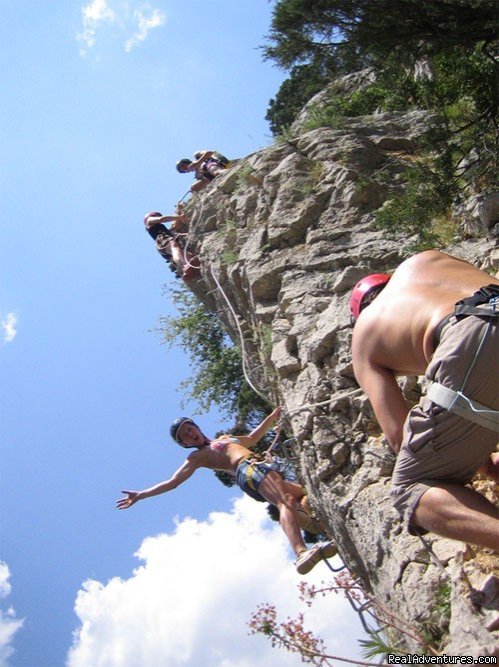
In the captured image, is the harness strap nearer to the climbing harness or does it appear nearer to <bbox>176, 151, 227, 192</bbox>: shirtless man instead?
the climbing harness

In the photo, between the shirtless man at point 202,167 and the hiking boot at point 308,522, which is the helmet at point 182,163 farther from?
the hiking boot at point 308,522

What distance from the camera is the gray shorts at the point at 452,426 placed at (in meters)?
Answer: 2.64

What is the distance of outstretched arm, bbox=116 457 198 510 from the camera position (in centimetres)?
648

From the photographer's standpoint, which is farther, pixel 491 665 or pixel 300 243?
Result: pixel 300 243

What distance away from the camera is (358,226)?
23.5ft

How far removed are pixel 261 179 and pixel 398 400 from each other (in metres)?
6.47

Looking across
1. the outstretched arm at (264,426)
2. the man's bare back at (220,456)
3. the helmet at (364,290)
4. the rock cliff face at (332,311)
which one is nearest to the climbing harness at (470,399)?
the helmet at (364,290)

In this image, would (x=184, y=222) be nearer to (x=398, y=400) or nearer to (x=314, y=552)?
(x=314, y=552)

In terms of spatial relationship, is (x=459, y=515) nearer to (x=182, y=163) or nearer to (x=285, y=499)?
(x=285, y=499)

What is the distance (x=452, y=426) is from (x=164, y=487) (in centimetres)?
462

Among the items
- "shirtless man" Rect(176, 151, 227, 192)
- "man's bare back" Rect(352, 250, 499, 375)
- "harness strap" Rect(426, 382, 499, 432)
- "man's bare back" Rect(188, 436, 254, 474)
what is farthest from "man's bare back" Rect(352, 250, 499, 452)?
"shirtless man" Rect(176, 151, 227, 192)

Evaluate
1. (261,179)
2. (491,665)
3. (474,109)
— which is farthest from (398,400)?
(261,179)

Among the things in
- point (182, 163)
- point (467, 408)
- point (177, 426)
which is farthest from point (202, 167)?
point (467, 408)

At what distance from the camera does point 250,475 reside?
254 inches
